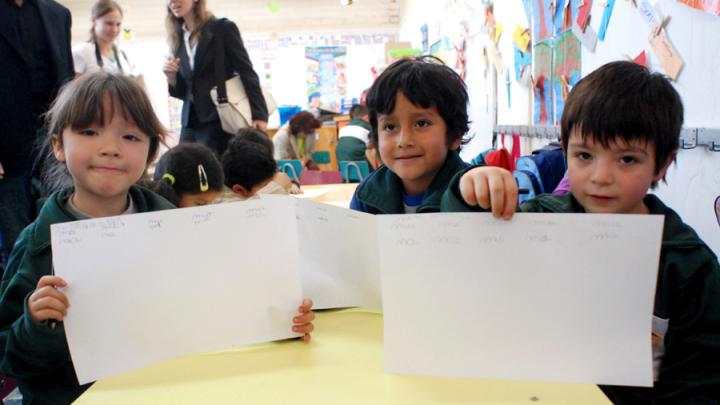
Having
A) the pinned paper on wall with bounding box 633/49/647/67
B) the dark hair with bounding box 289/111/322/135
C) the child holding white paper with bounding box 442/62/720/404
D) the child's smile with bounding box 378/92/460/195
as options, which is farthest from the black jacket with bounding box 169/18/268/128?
the dark hair with bounding box 289/111/322/135

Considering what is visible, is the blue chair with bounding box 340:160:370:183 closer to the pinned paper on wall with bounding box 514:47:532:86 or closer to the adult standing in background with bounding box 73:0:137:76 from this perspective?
the pinned paper on wall with bounding box 514:47:532:86

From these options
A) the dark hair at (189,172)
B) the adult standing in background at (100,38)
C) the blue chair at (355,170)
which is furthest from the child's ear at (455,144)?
the blue chair at (355,170)

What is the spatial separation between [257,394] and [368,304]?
1.12ft

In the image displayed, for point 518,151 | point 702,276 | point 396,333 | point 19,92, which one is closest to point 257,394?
point 396,333

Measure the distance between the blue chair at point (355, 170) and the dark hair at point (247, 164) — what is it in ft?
7.14

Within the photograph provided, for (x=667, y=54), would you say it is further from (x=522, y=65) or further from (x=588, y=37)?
(x=522, y=65)

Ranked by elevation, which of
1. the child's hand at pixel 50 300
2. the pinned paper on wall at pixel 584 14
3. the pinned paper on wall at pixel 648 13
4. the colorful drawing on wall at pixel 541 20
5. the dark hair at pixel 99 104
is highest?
the colorful drawing on wall at pixel 541 20

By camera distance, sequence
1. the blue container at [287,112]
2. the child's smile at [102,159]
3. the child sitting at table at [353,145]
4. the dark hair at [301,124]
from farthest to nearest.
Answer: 1. the blue container at [287,112]
2. the dark hair at [301,124]
3. the child sitting at table at [353,145]
4. the child's smile at [102,159]

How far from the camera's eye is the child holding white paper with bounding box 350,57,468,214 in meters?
1.32

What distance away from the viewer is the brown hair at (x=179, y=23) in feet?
8.36

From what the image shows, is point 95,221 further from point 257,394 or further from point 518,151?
point 518,151

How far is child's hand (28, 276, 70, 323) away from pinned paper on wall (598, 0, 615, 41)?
1813mm

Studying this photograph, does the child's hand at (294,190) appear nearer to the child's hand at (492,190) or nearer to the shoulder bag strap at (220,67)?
the shoulder bag strap at (220,67)

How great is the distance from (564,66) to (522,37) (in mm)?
638
